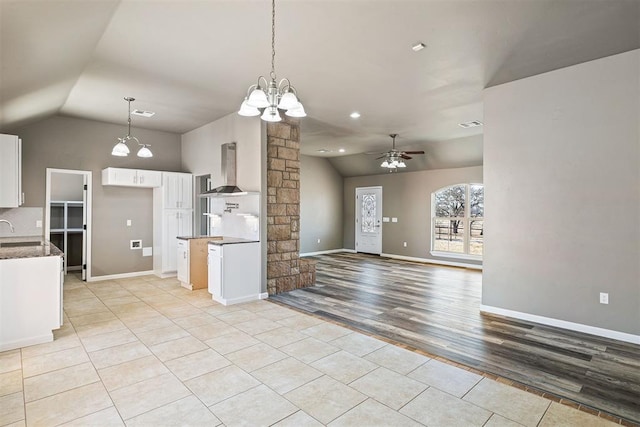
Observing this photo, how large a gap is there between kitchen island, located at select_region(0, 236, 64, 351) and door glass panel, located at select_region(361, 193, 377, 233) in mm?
8338

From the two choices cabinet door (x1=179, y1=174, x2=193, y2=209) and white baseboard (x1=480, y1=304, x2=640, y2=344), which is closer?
white baseboard (x1=480, y1=304, x2=640, y2=344)

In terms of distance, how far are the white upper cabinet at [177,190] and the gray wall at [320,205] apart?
12.2 feet

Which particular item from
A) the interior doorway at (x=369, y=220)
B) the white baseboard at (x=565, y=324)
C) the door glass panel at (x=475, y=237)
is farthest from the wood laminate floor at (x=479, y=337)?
the interior doorway at (x=369, y=220)

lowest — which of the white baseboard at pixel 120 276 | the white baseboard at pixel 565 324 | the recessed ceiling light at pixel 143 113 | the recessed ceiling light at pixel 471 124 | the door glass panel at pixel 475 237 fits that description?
the white baseboard at pixel 565 324

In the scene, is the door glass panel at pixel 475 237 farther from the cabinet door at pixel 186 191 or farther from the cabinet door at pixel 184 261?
the cabinet door at pixel 186 191

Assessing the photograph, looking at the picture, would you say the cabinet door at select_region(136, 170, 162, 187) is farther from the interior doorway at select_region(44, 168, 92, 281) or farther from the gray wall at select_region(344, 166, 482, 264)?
the gray wall at select_region(344, 166, 482, 264)

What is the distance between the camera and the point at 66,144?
20.4 ft

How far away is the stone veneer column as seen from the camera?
5.54 meters

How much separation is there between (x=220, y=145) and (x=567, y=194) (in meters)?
5.47

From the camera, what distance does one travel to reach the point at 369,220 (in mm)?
10766

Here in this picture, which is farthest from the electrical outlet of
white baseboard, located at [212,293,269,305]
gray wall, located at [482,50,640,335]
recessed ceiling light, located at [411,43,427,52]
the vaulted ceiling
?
white baseboard, located at [212,293,269,305]

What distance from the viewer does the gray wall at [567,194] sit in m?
3.61

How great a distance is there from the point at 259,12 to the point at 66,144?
17.8 feet

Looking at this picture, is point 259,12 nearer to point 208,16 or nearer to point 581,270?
point 208,16
